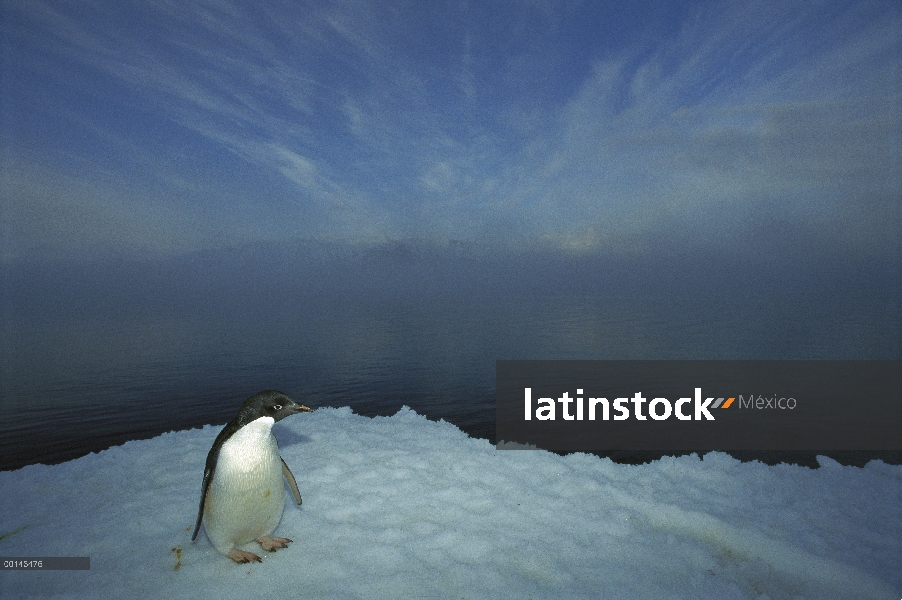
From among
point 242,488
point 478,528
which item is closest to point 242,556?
point 242,488

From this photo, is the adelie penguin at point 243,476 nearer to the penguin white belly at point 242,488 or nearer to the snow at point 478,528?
the penguin white belly at point 242,488

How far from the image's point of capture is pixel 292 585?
4.32m

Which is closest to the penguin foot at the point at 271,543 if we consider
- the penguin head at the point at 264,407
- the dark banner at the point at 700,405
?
the penguin head at the point at 264,407

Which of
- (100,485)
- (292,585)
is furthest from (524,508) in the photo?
(100,485)

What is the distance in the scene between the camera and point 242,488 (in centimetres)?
454

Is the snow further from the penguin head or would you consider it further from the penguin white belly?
the penguin head

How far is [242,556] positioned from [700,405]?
23015mm

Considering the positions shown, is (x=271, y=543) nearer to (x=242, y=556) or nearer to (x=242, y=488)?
(x=242, y=556)

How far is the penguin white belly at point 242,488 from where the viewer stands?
4.54 m

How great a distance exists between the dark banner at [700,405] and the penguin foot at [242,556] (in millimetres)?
4946

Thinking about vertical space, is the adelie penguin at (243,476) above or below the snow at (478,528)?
above

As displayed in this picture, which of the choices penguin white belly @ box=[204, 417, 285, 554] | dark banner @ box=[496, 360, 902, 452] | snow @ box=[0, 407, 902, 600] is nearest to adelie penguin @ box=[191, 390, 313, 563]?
penguin white belly @ box=[204, 417, 285, 554]

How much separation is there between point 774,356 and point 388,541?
37.2 meters

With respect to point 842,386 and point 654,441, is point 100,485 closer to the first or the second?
point 654,441
